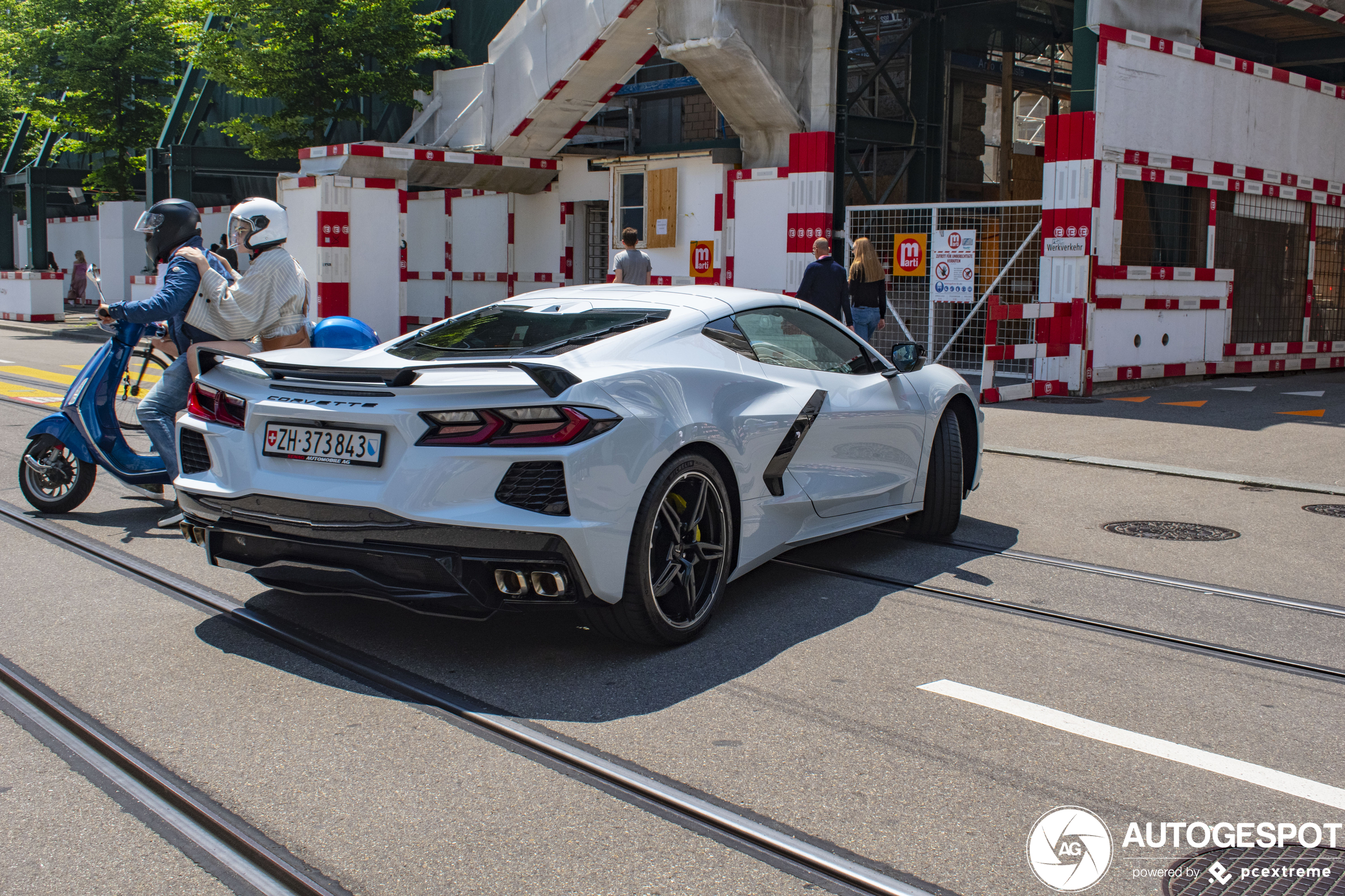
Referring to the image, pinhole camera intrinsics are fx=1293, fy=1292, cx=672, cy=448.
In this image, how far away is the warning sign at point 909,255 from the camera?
16.0 metres

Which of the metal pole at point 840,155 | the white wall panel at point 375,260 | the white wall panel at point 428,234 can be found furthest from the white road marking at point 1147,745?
the white wall panel at point 428,234

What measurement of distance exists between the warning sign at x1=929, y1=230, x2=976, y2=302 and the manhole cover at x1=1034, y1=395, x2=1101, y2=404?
1.55 meters

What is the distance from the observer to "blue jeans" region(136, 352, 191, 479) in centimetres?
695

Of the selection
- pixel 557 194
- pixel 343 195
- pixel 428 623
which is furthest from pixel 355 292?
pixel 428 623

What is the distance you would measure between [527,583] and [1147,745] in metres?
1.99

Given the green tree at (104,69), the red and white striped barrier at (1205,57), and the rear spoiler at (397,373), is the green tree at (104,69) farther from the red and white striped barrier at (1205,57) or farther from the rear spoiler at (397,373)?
the rear spoiler at (397,373)

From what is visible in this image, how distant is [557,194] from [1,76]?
81.8 ft

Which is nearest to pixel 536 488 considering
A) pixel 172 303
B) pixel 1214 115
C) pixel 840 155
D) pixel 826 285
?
pixel 172 303

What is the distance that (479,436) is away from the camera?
4.25m

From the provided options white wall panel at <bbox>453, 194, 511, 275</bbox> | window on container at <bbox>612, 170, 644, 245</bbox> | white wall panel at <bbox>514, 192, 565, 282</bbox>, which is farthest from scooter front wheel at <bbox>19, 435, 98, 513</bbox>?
white wall panel at <bbox>453, 194, 511, 275</bbox>

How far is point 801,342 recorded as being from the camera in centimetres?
597

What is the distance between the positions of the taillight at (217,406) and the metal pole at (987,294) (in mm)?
10721

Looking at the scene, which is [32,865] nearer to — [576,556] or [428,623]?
[576,556]

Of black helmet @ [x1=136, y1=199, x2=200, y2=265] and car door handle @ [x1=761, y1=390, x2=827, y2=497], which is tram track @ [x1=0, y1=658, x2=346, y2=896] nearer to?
Answer: car door handle @ [x1=761, y1=390, x2=827, y2=497]
